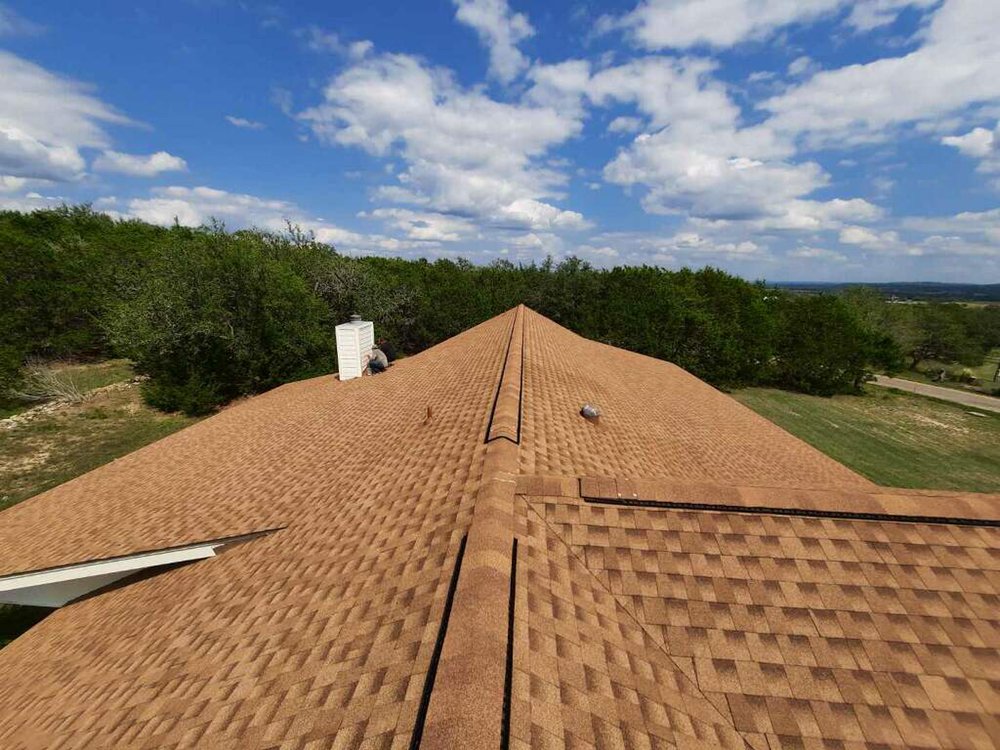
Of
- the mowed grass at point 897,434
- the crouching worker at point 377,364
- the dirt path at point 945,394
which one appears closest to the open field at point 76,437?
the crouching worker at point 377,364

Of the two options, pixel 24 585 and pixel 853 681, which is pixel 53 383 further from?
pixel 853 681

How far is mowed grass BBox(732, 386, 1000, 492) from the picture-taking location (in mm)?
22984

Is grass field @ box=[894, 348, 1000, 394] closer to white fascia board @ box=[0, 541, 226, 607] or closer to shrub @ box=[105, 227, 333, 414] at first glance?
shrub @ box=[105, 227, 333, 414]

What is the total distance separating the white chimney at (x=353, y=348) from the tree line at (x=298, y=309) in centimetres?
1237

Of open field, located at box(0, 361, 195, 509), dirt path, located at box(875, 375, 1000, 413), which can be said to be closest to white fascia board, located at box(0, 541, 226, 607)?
open field, located at box(0, 361, 195, 509)

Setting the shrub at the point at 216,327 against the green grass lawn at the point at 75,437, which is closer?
the green grass lawn at the point at 75,437

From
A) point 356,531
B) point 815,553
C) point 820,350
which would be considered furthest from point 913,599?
point 820,350

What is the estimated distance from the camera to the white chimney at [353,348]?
1598cm

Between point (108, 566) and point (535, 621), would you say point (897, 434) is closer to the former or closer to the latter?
point (535, 621)

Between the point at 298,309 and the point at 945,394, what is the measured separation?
62.9 m

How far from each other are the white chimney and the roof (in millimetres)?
9961

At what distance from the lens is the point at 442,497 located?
489cm

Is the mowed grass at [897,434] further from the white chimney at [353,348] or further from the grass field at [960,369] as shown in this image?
the white chimney at [353,348]

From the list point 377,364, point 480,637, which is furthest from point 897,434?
point 480,637
